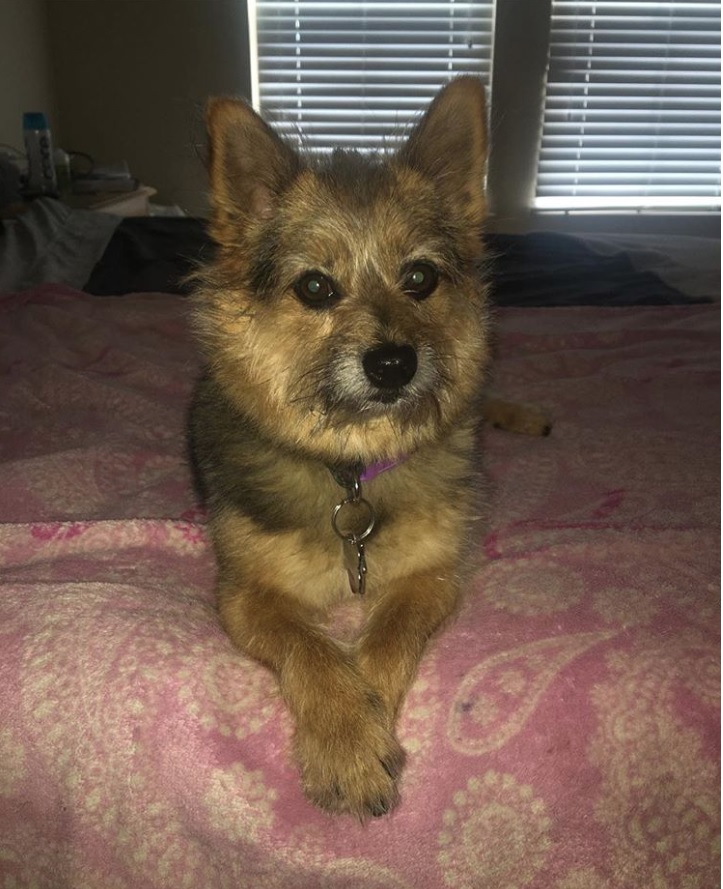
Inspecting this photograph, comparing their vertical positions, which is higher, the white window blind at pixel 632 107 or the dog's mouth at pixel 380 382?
the white window blind at pixel 632 107

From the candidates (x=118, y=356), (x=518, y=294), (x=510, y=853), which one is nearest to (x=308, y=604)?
(x=510, y=853)

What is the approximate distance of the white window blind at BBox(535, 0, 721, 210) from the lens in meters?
7.48

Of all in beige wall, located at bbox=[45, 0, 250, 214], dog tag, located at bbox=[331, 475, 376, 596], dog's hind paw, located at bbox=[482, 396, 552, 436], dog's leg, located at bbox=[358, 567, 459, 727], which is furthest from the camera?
beige wall, located at bbox=[45, 0, 250, 214]

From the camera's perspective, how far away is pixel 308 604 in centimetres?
197

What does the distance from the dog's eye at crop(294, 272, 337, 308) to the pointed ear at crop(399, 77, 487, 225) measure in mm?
461

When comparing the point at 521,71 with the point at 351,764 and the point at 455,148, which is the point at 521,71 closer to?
the point at 455,148

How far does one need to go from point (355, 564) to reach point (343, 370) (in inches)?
19.2

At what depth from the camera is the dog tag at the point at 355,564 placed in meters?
1.93

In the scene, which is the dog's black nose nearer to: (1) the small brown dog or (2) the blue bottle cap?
(1) the small brown dog

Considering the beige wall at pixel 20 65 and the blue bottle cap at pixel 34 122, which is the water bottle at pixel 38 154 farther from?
the beige wall at pixel 20 65

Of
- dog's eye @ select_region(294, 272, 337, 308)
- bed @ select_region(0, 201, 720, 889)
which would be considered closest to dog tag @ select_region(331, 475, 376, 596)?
Result: bed @ select_region(0, 201, 720, 889)

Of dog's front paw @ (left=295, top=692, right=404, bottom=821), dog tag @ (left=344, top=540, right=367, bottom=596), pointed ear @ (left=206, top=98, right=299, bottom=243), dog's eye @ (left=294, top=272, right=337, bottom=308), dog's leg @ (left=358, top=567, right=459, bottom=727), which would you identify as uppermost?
pointed ear @ (left=206, top=98, right=299, bottom=243)

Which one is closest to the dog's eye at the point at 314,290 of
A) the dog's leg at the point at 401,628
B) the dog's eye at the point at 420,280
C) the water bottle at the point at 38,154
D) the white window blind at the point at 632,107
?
the dog's eye at the point at 420,280

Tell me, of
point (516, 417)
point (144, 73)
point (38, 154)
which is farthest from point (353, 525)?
point (144, 73)
